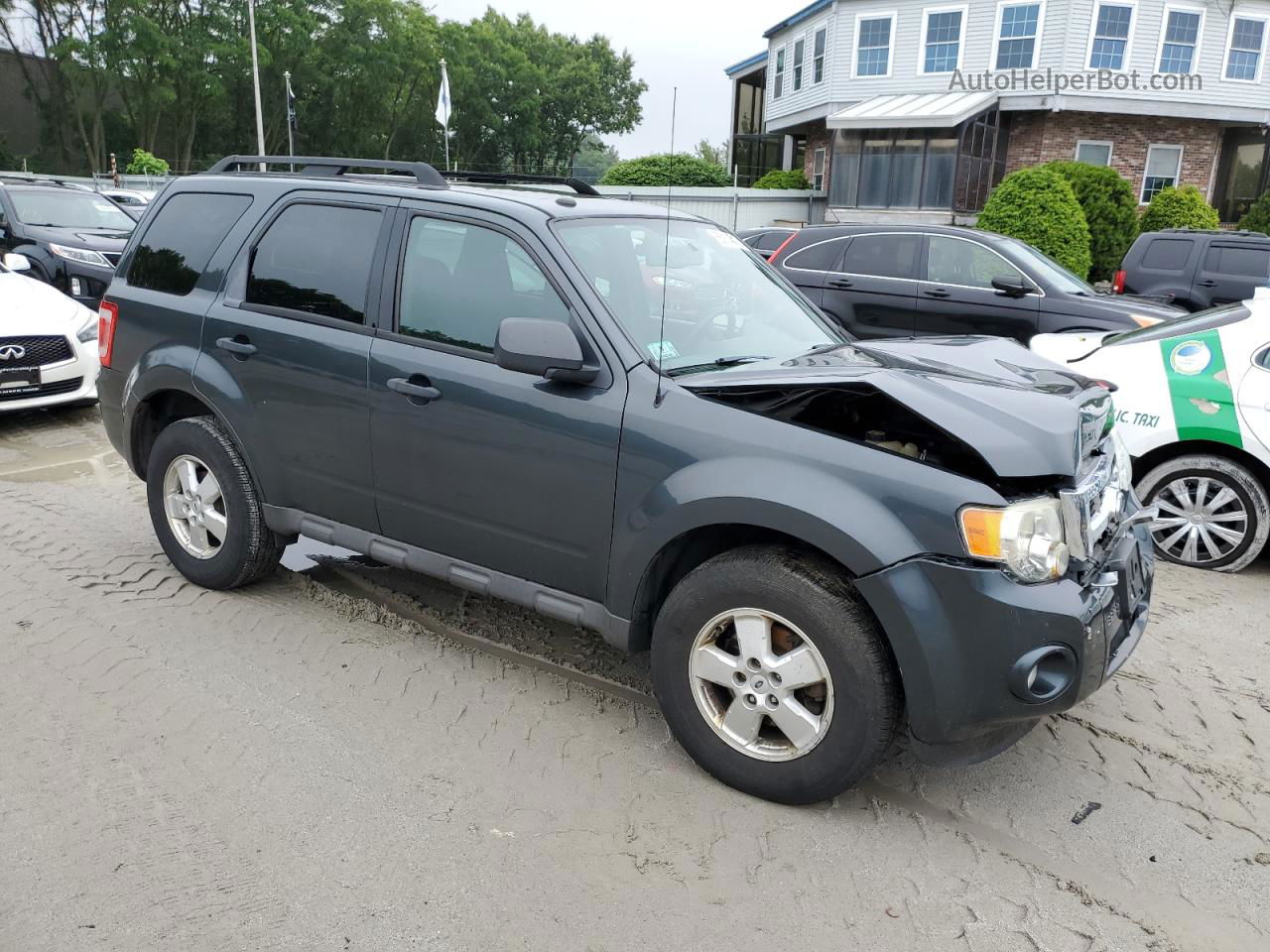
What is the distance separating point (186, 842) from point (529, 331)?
1.87m

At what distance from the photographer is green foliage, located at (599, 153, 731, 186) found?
3012cm

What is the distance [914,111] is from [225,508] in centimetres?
2760

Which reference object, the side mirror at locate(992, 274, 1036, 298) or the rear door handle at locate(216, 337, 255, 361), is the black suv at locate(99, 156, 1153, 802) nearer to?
the rear door handle at locate(216, 337, 255, 361)

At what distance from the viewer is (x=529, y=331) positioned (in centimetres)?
325

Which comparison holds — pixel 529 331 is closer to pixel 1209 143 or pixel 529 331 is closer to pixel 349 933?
pixel 349 933

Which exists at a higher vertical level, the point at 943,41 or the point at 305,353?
the point at 943,41

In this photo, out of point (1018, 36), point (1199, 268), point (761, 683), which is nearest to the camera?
point (761, 683)

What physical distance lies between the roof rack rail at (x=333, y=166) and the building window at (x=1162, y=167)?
30753 millimetres

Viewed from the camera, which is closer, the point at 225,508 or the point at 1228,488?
the point at 225,508

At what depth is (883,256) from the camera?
10125 mm

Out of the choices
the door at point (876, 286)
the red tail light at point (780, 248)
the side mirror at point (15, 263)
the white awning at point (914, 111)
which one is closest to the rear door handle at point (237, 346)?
the side mirror at point (15, 263)

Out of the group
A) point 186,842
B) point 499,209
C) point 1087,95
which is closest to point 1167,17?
point 1087,95

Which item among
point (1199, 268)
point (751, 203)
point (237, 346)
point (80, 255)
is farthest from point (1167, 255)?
point (751, 203)

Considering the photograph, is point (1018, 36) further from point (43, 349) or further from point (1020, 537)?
point (1020, 537)
